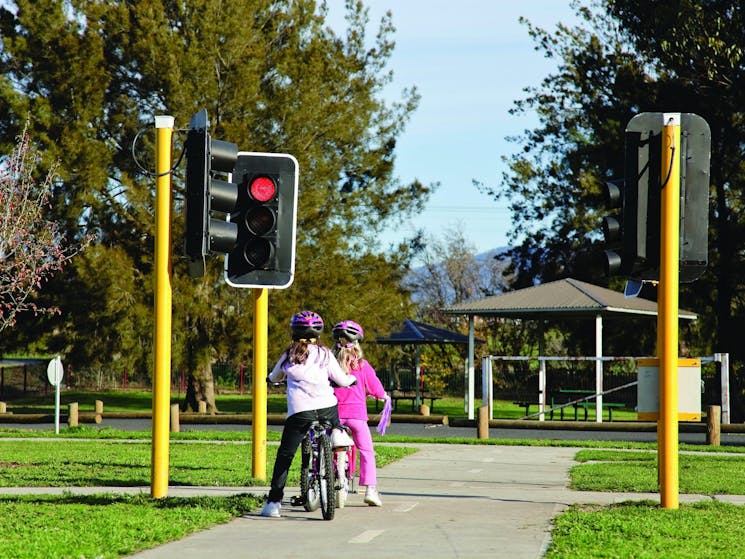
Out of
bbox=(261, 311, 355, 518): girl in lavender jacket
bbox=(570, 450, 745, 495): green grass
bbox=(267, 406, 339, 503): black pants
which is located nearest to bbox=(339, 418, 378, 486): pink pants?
bbox=(261, 311, 355, 518): girl in lavender jacket

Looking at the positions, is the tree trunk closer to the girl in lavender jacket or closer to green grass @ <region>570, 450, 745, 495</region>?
green grass @ <region>570, 450, 745, 495</region>

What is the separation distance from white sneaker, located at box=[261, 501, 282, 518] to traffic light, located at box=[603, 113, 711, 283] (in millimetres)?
3497

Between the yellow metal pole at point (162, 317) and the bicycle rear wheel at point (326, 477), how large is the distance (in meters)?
1.79

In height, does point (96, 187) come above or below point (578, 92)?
below

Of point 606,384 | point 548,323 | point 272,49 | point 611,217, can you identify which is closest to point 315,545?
point 611,217

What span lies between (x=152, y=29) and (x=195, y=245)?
24227mm

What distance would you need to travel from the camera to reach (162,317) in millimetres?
10969

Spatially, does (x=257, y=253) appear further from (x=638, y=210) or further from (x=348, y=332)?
(x=638, y=210)

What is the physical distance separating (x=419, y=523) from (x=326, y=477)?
0.86 m

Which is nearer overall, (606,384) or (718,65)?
(718,65)

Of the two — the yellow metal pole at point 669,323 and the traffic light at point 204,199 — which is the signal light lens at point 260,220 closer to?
the traffic light at point 204,199

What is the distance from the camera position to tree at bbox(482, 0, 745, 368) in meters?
34.9

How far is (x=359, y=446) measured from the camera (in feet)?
35.6

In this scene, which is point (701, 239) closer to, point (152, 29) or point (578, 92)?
point (152, 29)
